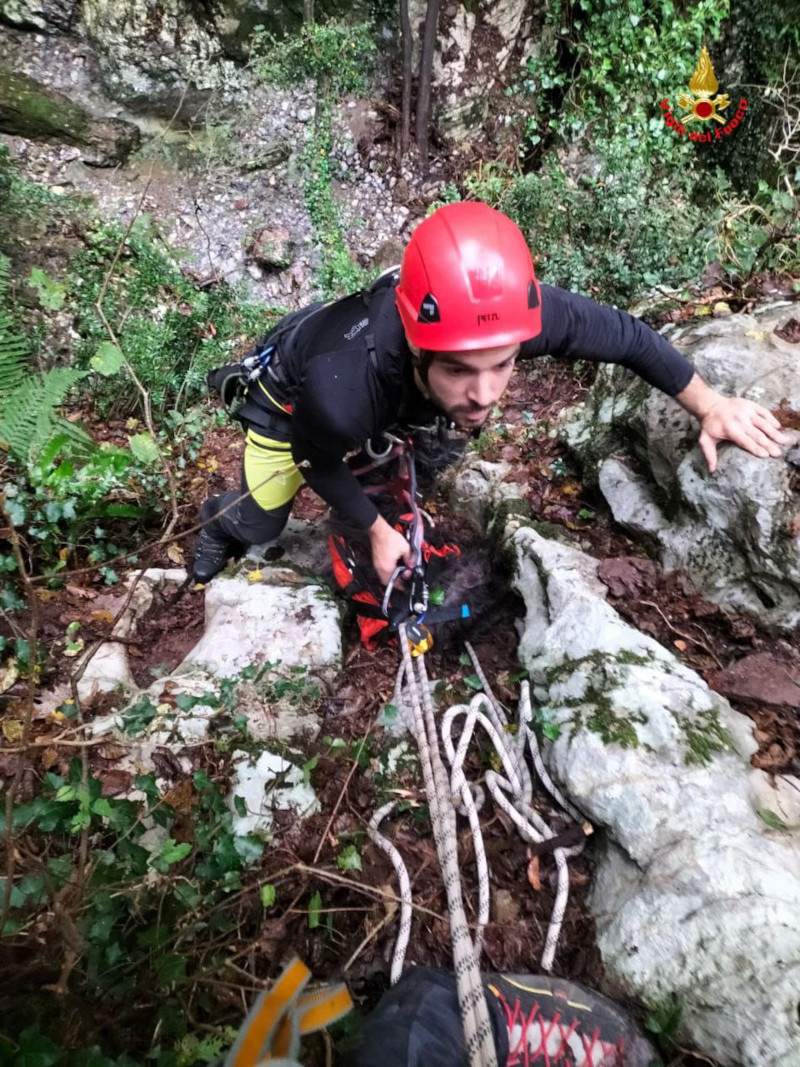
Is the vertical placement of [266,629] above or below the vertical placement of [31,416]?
below

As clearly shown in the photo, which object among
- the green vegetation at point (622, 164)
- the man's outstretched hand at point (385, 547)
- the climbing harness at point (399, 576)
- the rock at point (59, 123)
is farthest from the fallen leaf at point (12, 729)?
the rock at point (59, 123)

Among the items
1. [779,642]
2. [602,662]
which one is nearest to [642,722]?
[602,662]

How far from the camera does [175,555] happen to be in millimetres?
4152

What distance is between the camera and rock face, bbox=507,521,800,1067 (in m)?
1.47

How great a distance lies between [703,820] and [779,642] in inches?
33.8

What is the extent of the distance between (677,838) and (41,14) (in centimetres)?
769

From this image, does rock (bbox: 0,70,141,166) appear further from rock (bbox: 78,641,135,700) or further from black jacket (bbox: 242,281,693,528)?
rock (bbox: 78,641,135,700)

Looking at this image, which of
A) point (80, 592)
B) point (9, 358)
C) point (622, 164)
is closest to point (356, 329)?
point (80, 592)

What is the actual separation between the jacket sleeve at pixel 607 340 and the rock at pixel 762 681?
110cm

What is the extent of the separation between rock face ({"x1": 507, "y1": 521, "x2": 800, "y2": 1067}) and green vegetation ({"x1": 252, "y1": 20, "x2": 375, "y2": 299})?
5088mm

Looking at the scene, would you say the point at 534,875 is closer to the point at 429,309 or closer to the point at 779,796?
the point at 779,796

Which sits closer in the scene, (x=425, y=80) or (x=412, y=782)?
(x=412, y=782)

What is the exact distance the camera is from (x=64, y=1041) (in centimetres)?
121

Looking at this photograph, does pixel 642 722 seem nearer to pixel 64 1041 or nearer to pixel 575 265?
pixel 64 1041
